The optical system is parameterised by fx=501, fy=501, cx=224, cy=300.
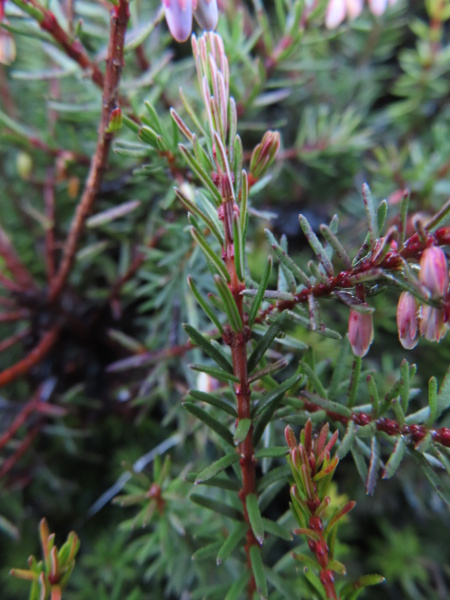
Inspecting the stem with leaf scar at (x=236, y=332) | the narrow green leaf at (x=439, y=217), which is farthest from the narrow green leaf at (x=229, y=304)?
the narrow green leaf at (x=439, y=217)

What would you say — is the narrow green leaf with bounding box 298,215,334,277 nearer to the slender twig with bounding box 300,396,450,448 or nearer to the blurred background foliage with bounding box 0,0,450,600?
the slender twig with bounding box 300,396,450,448

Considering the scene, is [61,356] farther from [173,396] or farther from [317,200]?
[317,200]

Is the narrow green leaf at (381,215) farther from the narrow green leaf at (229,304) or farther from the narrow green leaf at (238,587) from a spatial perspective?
the narrow green leaf at (238,587)

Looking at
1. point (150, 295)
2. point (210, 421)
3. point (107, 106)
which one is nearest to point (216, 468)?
point (210, 421)

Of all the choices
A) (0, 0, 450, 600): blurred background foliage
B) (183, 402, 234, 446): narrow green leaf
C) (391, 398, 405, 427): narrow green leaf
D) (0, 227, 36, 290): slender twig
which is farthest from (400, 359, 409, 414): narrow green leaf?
(0, 227, 36, 290): slender twig

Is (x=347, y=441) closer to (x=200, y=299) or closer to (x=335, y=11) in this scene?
(x=200, y=299)

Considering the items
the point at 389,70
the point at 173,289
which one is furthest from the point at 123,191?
the point at 389,70
